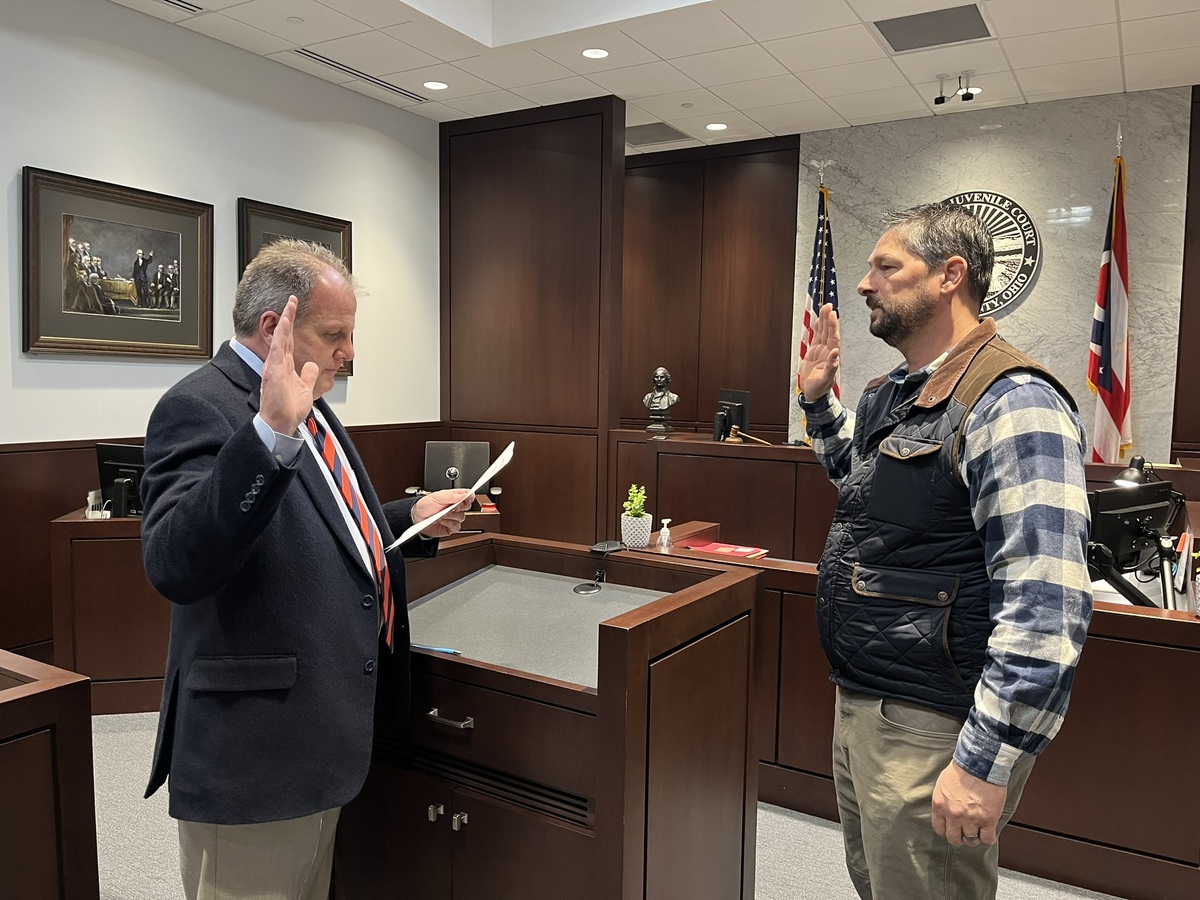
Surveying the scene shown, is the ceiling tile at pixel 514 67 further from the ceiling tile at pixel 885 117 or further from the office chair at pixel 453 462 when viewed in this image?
the office chair at pixel 453 462

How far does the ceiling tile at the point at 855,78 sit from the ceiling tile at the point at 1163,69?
132cm

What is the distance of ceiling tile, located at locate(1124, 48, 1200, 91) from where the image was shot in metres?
5.13

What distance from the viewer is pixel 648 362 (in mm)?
7973

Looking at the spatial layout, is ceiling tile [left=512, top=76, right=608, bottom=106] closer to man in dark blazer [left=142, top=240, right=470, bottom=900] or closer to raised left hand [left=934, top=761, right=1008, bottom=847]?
man in dark blazer [left=142, top=240, right=470, bottom=900]

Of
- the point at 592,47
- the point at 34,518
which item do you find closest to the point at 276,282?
the point at 34,518

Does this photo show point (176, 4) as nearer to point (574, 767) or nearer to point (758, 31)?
point (758, 31)

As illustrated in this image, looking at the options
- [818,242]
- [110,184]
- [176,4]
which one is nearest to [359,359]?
[110,184]

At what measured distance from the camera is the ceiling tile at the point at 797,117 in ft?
20.5

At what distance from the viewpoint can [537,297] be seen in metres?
6.43

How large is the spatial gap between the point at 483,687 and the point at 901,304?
1.12m

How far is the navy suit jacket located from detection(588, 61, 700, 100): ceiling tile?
15.1 ft

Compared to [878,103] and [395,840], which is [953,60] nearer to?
[878,103]

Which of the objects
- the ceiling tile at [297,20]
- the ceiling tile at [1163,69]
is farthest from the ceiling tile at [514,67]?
the ceiling tile at [1163,69]

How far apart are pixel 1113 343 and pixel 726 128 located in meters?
3.16
